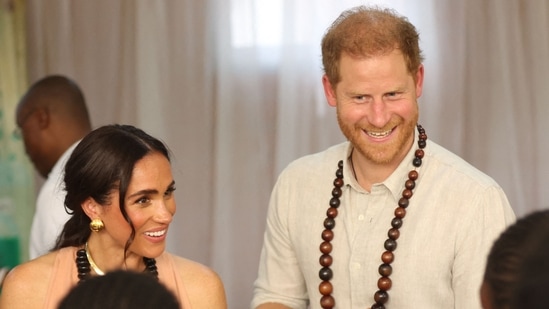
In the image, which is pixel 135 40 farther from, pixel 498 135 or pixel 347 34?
pixel 347 34

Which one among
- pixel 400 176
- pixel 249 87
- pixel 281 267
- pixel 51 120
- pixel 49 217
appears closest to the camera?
pixel 400 176

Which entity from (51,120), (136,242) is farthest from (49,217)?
(136,242)

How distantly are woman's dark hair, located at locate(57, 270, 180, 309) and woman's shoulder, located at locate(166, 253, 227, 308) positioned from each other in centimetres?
114

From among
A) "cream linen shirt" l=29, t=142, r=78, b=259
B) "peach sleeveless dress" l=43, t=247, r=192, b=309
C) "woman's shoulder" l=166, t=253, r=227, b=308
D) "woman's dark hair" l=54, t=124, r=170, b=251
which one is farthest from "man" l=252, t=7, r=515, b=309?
"cream linen shirt" l=29, t=142, r=78, b=259

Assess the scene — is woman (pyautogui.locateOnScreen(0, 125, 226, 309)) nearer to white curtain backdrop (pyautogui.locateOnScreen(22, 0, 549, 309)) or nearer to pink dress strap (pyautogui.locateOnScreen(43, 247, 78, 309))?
pink dress strap (pyautogui.locateOnScreen(43, 247, 78, 309))

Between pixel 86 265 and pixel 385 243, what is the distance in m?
0.74

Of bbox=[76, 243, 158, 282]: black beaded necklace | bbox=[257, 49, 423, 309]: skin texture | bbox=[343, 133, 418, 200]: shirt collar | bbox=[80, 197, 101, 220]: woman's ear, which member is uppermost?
bbox=[257, 49, 423, 309]: skin texture

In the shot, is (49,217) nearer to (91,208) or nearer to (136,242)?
(91,208)

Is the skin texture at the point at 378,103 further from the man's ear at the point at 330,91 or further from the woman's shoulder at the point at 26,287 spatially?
the woman's shoulder at the point at 26,287

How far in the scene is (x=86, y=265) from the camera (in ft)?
8.86

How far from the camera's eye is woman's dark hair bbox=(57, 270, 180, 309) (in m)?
1.54

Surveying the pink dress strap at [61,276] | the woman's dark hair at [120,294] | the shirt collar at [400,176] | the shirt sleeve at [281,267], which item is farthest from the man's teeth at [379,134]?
the woman's dark hair at [120,294]

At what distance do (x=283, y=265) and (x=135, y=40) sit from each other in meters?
1.84

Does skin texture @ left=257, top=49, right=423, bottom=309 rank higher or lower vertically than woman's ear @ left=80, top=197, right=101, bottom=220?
higher
